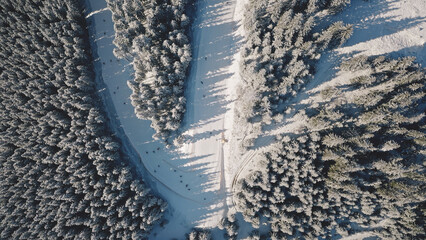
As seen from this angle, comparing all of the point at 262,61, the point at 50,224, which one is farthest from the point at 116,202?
the point at 262,61

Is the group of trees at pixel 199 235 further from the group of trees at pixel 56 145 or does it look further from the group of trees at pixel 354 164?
the group of trees at pixel 354 164

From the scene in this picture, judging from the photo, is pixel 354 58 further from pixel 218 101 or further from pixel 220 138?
pixel 220 138

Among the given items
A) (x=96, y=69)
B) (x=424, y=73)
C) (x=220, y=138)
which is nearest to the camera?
(x=424, y=73)

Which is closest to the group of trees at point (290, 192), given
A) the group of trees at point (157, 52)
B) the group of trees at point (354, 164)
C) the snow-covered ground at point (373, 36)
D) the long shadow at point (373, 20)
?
the group of trees at point (354, 164)

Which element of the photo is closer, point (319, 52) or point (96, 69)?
point (319, 52)

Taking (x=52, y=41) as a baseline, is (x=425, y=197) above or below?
below

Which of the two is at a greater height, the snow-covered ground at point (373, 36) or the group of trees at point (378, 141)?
the snow-covered ground at point (373, 36)

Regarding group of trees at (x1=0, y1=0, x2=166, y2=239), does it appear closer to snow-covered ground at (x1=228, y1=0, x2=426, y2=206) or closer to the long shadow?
snow-covered ground at (x1=228, y1=0, x2=426, y2=206)
